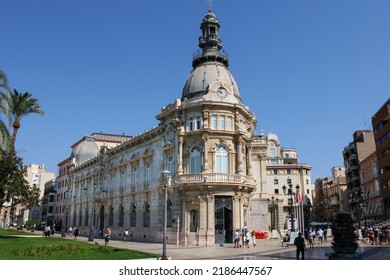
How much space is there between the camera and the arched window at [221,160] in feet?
117

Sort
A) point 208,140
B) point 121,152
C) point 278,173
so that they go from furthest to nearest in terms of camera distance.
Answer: point 278,173 < point 121,152 < point 208,140

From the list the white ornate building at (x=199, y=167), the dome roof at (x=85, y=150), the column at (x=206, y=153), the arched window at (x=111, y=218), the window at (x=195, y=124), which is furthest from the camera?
the dome roof at (x=85, y=150)

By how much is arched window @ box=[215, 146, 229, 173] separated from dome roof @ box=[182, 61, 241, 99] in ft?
21.0

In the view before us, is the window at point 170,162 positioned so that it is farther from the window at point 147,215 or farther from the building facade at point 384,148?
the building facade at point 384,148

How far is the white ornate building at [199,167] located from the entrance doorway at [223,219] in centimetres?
9

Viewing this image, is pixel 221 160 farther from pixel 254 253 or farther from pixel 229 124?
pixel 254 253

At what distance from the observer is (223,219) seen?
34250 mm

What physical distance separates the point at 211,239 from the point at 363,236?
65.0ft

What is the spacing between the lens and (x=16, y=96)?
34375 mm

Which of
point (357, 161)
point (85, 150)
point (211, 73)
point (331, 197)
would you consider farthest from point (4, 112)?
point (331, 197)

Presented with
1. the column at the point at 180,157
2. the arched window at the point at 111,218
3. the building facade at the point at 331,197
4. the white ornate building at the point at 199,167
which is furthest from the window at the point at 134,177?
the building facade at the point at 331,197

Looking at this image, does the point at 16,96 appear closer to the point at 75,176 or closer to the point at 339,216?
the point at 339,216

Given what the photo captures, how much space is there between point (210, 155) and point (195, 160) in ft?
5.59
